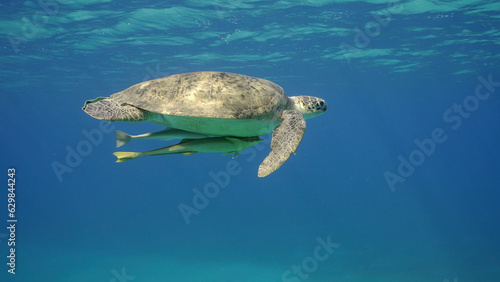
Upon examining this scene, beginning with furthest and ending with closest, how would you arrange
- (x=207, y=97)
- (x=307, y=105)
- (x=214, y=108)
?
(x=307, y=105) < (x=207, y=97) < (x=214, y=108)

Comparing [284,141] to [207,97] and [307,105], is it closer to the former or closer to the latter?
[207,97]

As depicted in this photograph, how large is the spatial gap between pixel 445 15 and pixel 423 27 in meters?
1.82

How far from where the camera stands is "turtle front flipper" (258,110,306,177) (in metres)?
2.75

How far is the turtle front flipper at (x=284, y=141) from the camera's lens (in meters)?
2.75

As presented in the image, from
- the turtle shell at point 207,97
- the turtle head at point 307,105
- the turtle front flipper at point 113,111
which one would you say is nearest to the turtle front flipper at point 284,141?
the turtle shell at point 207,97

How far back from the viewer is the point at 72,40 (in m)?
17.9

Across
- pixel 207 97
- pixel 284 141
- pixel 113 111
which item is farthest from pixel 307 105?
pixel 113 111

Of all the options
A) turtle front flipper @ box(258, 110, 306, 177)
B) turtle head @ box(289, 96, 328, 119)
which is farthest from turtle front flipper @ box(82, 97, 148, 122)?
turtle head @ box(289, 96, 328, 119)

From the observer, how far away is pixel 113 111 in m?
2.71

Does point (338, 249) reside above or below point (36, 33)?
below

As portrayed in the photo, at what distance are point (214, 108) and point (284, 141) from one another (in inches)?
29.3

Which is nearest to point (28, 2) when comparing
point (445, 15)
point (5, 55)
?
point (5, 55)

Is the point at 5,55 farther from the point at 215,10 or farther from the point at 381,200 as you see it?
the point at 381,200

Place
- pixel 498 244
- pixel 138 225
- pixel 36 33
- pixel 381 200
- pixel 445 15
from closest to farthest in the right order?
pixel 445 15
pixel 36 33
pixel 498 244
pixel 138 225
pixel 381 200
